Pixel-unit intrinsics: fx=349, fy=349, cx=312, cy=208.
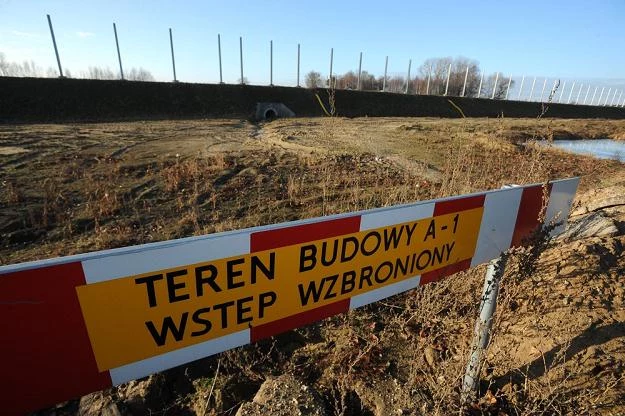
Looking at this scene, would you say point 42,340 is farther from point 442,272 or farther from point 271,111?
point 271,111

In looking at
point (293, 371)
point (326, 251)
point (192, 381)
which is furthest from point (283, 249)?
point (192, 381)

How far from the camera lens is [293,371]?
2.65 m

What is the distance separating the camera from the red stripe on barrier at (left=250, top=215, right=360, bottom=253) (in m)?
1.16

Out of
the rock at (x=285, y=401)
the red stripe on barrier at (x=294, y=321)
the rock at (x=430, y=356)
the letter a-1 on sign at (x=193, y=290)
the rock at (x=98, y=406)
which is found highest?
the letter a-1 on sign at (x=193, y=290)

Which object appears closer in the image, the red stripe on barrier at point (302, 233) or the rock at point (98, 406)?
the red stripe on barrier at point (302, 233)

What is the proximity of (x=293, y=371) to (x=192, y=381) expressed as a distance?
80 centimetres

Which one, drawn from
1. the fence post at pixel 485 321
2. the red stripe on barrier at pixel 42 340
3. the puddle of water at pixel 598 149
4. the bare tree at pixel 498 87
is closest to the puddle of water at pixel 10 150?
the red stripe on barrier at pixel 42 340

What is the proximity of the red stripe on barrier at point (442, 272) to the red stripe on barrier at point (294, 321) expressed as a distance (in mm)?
471

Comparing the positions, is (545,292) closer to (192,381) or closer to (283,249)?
(283,249)

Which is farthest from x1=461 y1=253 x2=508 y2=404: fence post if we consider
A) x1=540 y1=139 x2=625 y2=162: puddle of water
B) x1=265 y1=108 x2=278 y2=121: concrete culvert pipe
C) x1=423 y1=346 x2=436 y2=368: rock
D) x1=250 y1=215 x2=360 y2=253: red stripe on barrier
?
x1=265 y1=108 x2=278 y2=121: concrete culvert pipe

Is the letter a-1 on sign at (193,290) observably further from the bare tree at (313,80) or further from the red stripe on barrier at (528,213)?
the bare tree at (313,80)

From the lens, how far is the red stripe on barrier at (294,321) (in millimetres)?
1347

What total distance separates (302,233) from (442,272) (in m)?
0.95

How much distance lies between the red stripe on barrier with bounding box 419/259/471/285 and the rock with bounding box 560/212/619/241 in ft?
8.85
